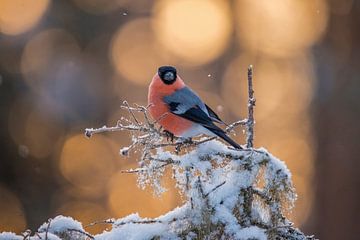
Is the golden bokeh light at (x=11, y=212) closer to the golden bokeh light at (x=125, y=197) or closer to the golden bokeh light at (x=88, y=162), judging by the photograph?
the golden bokeh light at (x=88, y=162)

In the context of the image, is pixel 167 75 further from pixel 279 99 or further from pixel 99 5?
pixel 99 5

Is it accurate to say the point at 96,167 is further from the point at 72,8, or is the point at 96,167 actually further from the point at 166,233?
the point at 166,233

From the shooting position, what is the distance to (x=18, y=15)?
418 inches

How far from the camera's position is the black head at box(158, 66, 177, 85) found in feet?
10.9

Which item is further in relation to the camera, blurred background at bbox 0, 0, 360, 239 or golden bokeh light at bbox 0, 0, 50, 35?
golden bokeh light at bbox 0, 0, 50, 35

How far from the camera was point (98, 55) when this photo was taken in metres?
11.1

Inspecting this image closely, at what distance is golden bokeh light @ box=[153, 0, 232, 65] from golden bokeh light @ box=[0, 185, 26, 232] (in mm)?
3368

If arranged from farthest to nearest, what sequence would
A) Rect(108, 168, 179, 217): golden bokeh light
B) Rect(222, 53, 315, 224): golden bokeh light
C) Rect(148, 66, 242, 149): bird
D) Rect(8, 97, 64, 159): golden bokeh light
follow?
Rect(108, 168, 179, 217): golden bokeh light
Rect(8, 97, 64, 159): golden bokeh light
Rect(222, 53, 315, 224): golden bokeh light
Rect(148, 66, 242, 149): bird

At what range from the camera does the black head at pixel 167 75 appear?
10.9 feet

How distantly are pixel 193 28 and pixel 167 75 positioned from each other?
757cm

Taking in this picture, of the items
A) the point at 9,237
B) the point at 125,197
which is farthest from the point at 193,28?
the point at 9,237

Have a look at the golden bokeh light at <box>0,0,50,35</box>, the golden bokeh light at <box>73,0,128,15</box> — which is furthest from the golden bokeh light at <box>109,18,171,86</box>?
the golden bokeh light at <box>0,0,50,35</box>

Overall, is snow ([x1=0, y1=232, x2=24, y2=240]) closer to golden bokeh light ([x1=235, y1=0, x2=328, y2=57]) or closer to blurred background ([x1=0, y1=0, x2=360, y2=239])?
blurred background ([x1=0, y1=0, x2=360, y2=239])

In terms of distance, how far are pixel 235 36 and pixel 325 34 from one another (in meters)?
1.66
